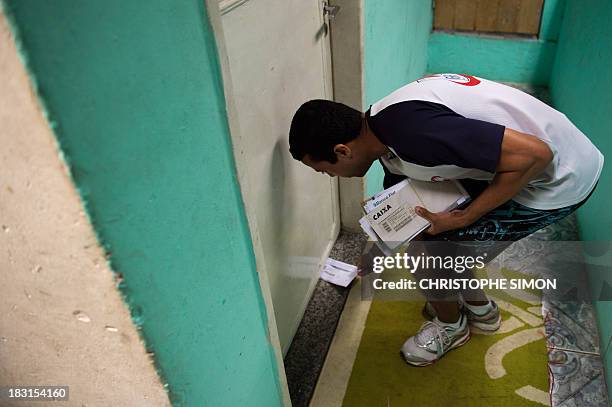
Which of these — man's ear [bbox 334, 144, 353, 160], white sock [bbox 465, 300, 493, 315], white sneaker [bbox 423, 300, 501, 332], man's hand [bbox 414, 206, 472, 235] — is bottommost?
white sneaker [bbox 423, 300, 501, 332]

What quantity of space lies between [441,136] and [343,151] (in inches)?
12.4

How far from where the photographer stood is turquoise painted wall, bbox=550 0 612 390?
1819 mm

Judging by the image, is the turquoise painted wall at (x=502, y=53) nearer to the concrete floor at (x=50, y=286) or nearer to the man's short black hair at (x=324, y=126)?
the man's short black hair at (x=324, y=126)

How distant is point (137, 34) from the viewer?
59cm

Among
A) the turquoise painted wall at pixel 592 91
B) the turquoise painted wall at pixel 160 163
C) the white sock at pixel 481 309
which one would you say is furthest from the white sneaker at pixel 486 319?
the turquoise painted wall at pixel 160 163

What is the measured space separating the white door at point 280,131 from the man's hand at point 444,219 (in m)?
0.46

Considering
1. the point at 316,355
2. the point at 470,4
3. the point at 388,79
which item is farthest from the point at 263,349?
the point at 470,4

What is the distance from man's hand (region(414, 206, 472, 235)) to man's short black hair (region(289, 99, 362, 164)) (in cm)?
31

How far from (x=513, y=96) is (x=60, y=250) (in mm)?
1135

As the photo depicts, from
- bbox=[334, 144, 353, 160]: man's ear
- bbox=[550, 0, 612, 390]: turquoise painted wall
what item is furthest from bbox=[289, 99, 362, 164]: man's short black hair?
bbox=[550, 0, 612, 390]: turquoise painted wall

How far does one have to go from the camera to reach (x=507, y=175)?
120 centimetres

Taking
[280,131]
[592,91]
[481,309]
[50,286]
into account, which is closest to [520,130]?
[280,131]

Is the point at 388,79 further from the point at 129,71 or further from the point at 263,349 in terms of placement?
the point at 129,71

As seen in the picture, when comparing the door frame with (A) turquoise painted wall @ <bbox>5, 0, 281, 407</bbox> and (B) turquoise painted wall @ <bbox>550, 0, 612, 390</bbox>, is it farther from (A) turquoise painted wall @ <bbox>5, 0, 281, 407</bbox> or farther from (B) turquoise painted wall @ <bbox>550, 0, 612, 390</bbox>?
(B) turquoise painted wall @ <bbox>550, 0, 612, 390</bbox>
